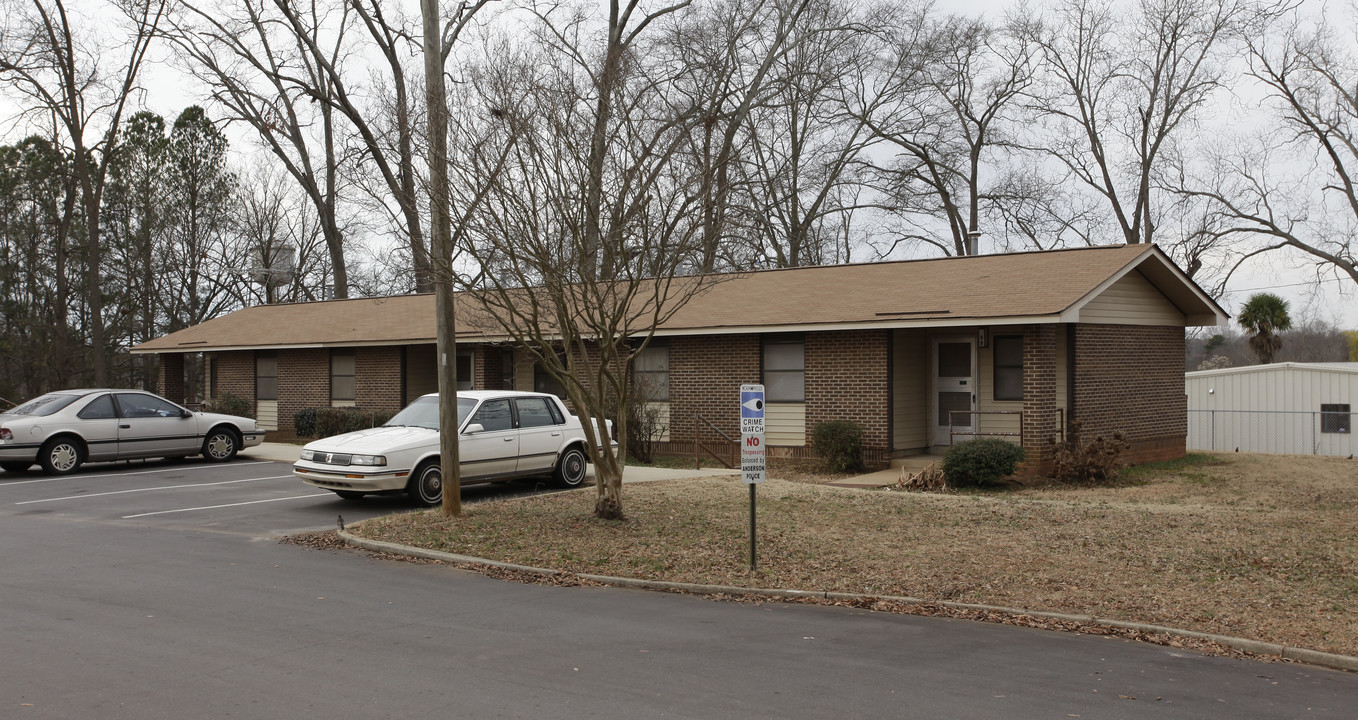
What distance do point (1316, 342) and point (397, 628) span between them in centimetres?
8168

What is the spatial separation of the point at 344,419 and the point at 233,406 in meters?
5.31

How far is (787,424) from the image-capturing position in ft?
67.9

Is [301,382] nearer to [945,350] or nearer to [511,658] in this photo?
[945,350]

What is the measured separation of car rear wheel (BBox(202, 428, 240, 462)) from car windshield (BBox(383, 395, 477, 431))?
23.6ft

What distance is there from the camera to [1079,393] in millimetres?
18234

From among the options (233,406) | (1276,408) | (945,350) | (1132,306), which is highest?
(1132,306)

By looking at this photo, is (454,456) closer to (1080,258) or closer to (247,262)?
(1080,258)

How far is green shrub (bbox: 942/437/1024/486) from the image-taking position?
16.1 metres

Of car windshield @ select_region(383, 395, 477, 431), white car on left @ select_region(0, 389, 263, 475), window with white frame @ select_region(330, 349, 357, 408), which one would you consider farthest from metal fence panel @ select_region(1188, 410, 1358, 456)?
white car on left @ select_region(0, 389, 263, 475)

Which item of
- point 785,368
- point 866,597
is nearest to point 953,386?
point 785,368

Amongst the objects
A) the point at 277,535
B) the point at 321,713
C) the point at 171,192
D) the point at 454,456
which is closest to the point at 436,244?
the point at 454,456

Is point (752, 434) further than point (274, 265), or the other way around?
point (274, 265)

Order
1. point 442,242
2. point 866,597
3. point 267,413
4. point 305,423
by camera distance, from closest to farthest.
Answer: point 866,597, point 442,242, point 305,423, point 267,413

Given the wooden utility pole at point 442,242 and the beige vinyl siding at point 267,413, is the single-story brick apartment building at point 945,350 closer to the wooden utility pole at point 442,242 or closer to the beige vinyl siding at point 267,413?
the wooden utility pole at point 442,242
